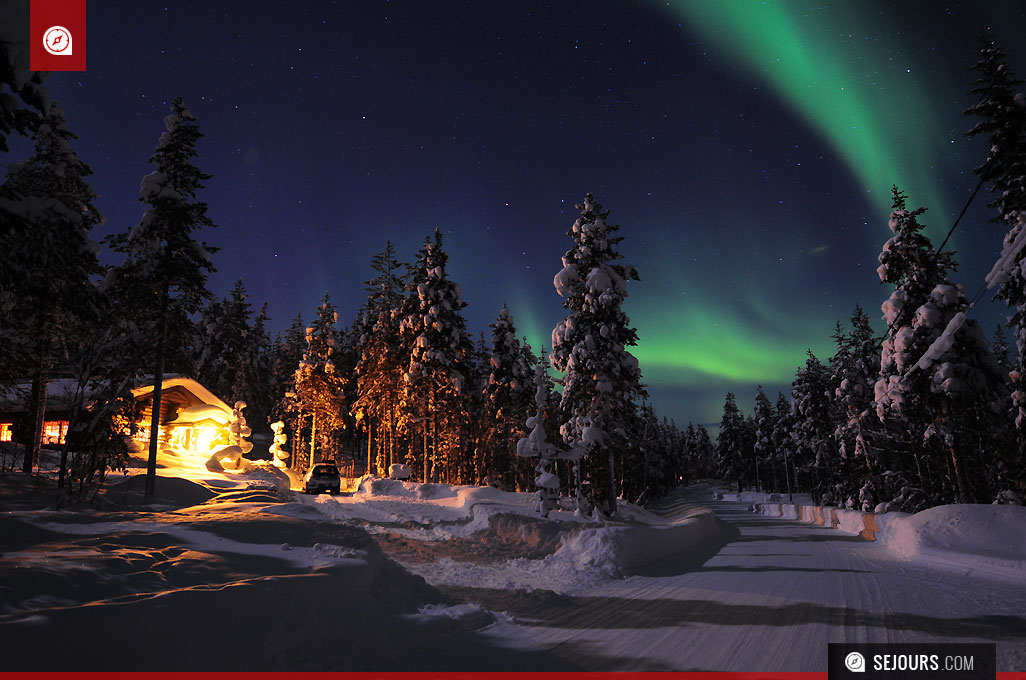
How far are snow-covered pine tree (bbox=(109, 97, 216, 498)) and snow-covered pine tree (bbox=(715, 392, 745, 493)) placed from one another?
272ft

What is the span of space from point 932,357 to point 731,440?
72.0m

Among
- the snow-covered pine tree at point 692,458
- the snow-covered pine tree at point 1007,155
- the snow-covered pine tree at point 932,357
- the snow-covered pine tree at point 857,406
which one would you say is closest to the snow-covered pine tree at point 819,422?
the snow-covered pine tree at point 857,406

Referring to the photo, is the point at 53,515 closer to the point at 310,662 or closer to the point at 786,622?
the point at 310,662

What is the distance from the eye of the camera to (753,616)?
7879mm

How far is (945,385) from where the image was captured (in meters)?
19.6

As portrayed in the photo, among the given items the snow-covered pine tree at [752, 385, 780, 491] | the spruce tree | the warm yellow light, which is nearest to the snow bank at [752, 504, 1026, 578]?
the warm yellow light

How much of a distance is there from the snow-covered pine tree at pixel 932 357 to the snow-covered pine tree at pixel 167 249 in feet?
94.0

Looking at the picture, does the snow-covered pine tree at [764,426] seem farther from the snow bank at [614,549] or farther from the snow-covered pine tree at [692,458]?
the snow bank at [614,549]

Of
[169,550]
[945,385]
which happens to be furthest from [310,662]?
[945,385]

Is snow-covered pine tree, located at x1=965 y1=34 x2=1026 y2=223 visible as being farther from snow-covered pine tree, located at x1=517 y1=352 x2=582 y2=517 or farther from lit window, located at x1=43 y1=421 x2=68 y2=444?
lit window, located at x1=43 y1=421 x2=68 y2=444

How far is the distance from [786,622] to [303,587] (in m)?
6.72

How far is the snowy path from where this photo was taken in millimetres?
6145

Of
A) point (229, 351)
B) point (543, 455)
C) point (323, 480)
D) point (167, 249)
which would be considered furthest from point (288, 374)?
point (543, 455)

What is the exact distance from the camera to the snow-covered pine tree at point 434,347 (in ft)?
110
